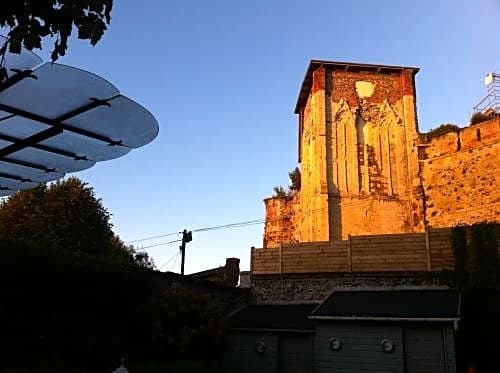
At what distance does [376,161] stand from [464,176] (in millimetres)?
4641

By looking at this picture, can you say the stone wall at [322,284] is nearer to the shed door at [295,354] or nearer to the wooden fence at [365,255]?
the wooden fence at [365,255]

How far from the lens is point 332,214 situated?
90.6ft

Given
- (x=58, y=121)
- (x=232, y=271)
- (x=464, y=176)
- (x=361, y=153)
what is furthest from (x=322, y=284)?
(x=58, y=121)

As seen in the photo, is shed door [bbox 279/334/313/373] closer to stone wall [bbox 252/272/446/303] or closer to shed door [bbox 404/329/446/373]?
stone wall [bbox 252/272/446/303]

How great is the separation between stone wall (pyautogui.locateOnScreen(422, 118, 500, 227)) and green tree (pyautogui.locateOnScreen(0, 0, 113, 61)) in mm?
24733

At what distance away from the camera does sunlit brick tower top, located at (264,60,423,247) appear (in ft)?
90.7

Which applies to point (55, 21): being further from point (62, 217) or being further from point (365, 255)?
point (62, 217)

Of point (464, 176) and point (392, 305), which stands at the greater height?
point (464, 176)

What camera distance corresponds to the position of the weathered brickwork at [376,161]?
26.7m

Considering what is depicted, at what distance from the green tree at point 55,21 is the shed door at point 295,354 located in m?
14.7

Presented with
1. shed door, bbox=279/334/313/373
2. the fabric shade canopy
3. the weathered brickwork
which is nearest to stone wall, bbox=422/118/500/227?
the weathered brickwork

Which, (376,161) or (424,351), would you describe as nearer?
(424,351)

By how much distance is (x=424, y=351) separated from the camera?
1385 centimetres

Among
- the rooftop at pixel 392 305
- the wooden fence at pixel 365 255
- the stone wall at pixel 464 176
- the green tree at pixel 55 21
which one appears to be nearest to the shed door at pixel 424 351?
the rooftop at pixel 392 305
